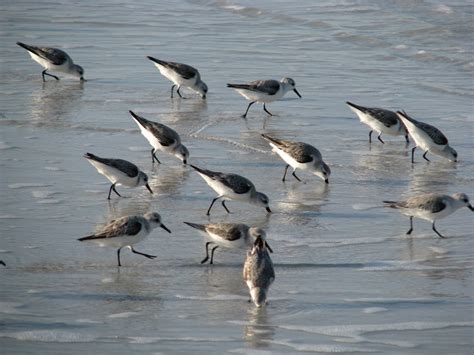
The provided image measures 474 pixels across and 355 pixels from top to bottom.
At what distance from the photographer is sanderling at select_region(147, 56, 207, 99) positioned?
17.5m

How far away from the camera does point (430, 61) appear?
2109cm

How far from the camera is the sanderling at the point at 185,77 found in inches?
688

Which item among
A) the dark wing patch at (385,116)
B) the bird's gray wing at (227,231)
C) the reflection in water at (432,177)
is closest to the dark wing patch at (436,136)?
the reflection in water at (432,177)

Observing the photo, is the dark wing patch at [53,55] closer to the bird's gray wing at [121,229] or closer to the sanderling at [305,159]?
the sanderling at [305,159]

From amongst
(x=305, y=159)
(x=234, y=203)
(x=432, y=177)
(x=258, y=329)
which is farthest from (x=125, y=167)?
(x=258, y=329)

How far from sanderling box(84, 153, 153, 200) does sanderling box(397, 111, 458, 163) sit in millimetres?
3910

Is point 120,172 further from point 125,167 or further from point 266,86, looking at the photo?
point 266,86

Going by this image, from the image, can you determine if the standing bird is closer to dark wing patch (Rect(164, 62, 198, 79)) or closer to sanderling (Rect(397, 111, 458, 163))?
sanderling (Rect(397, 111, 458, 163))

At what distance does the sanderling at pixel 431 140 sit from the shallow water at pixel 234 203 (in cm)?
20

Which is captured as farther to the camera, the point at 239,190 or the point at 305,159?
A: the point at 305,159

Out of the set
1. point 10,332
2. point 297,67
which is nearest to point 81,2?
point 297,67

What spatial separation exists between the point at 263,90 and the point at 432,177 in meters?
3.82

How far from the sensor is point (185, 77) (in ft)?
57.4

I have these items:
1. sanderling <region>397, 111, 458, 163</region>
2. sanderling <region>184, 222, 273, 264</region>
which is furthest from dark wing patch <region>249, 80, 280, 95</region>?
sanderling <region>184, 222, 273, 264</region>
